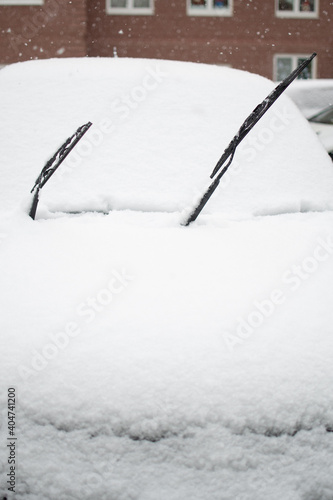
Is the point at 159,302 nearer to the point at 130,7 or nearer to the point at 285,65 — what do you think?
the point at 130,7

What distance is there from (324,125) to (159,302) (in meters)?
6.77

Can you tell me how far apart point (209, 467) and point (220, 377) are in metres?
0.19

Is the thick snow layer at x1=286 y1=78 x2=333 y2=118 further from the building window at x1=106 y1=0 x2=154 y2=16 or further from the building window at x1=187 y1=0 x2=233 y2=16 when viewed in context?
the building window at x1=106 y1=0 x2=154 y2=16

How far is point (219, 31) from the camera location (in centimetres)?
1305

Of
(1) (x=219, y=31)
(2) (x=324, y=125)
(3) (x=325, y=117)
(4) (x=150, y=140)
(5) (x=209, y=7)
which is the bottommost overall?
(2) (x=324, y=125)

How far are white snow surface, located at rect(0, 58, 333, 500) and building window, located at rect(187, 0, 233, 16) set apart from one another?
40.8 ft

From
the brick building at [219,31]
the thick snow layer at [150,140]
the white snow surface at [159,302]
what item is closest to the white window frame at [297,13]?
the brick building at [219,31]

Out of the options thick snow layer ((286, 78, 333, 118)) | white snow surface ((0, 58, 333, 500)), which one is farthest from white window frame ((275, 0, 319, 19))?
white snow surface ((0, 58, 333, 500))

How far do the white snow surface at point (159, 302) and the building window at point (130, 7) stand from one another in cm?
1228

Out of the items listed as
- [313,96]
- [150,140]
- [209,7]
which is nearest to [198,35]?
[209,7]

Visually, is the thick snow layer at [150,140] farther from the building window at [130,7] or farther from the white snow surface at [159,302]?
the building window at [130,7]

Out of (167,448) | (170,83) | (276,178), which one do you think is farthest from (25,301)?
(170,83)

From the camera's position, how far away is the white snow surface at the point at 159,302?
92 centimetres

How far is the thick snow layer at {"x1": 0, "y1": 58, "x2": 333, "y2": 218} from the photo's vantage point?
186 cm
